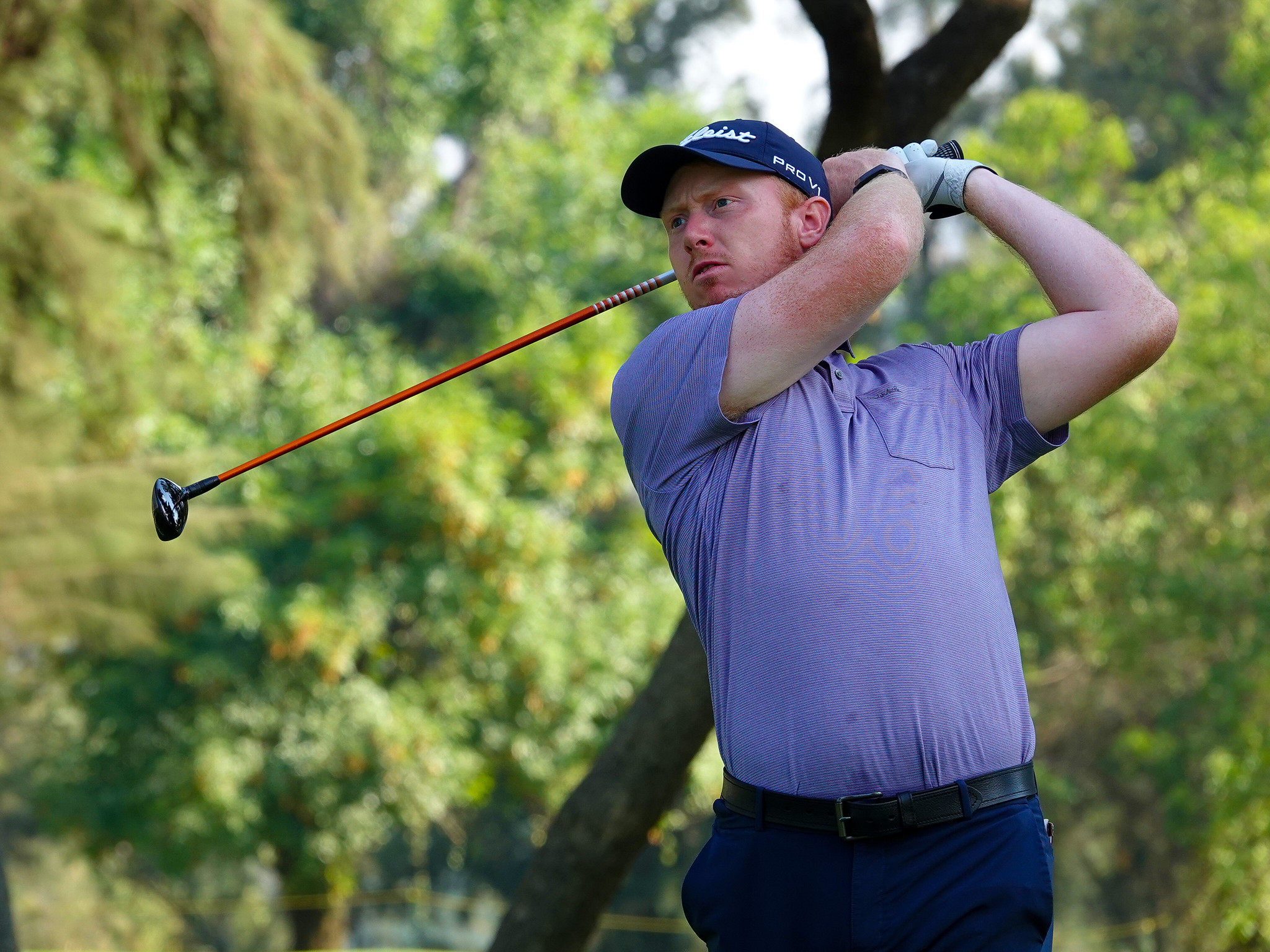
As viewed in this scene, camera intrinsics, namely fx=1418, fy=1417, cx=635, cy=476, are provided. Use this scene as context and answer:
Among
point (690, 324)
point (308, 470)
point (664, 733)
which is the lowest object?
point (664, 733)

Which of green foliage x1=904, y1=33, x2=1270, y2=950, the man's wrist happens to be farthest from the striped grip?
green foliage x1=904, y1=33, x2=1270, y2=950

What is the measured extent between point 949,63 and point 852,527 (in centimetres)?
294

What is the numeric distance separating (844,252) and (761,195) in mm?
315

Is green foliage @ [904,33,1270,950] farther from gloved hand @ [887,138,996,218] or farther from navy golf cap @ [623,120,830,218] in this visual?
navy golf cap @ [623,120,830,218]

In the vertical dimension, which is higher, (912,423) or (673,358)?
(673,358)

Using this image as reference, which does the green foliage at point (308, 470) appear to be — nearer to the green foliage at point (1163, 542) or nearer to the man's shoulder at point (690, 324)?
the green foliage at point (1163, 542)

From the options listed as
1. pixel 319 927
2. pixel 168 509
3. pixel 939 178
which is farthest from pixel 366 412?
pixel 319 927

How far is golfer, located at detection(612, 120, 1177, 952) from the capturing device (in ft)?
6.32

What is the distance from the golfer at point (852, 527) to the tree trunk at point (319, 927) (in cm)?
1323

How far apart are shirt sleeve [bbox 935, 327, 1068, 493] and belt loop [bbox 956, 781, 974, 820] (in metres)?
0.51

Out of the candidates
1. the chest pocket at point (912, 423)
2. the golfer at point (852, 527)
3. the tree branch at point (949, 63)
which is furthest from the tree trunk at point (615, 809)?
the chest pocket at point (912, 423)

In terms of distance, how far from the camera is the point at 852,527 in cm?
198

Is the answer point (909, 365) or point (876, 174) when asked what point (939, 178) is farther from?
point (909, 365)

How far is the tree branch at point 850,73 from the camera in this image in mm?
4148
